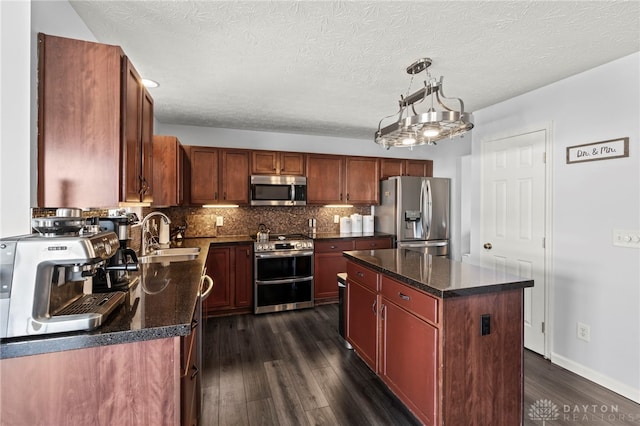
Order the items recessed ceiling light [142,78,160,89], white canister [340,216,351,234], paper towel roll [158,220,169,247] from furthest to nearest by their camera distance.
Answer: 1. white canister [340,216,351,234]
2. paper towel roll [158,220,169,247]
3. recessed ceiling light [142,78,160,89]

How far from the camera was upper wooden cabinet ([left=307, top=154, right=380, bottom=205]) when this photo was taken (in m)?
4.48

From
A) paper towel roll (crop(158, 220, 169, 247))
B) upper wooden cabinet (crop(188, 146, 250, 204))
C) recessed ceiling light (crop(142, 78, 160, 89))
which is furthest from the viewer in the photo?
upper wooden cabinet (crop(188, 146, 250, 204))

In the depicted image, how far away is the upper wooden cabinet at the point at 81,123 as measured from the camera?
1.33 meters

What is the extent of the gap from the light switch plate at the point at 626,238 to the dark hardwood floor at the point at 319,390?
1.10 metres

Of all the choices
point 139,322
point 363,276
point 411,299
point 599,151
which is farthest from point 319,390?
point 599,151

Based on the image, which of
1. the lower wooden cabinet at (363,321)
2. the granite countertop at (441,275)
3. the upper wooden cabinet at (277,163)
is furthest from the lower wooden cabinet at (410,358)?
the upper wooden cabinet at (277,163)

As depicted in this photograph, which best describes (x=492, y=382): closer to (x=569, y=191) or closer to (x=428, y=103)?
(x=569, y=191)

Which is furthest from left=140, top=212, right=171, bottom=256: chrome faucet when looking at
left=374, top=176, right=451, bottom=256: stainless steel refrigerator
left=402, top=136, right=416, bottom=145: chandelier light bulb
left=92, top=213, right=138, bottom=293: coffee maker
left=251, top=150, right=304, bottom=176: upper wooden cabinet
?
left=374, top=176, right=451, bottom=256: stainless steel refrigerator

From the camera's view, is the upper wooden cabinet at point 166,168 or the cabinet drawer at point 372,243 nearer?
the upper wooden cabinet at point 166,168

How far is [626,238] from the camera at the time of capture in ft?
7.26

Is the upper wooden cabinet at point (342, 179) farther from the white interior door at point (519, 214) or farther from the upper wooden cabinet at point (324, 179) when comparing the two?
the white interior door at point (519, 214)

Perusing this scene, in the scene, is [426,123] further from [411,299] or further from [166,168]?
[166,168]
